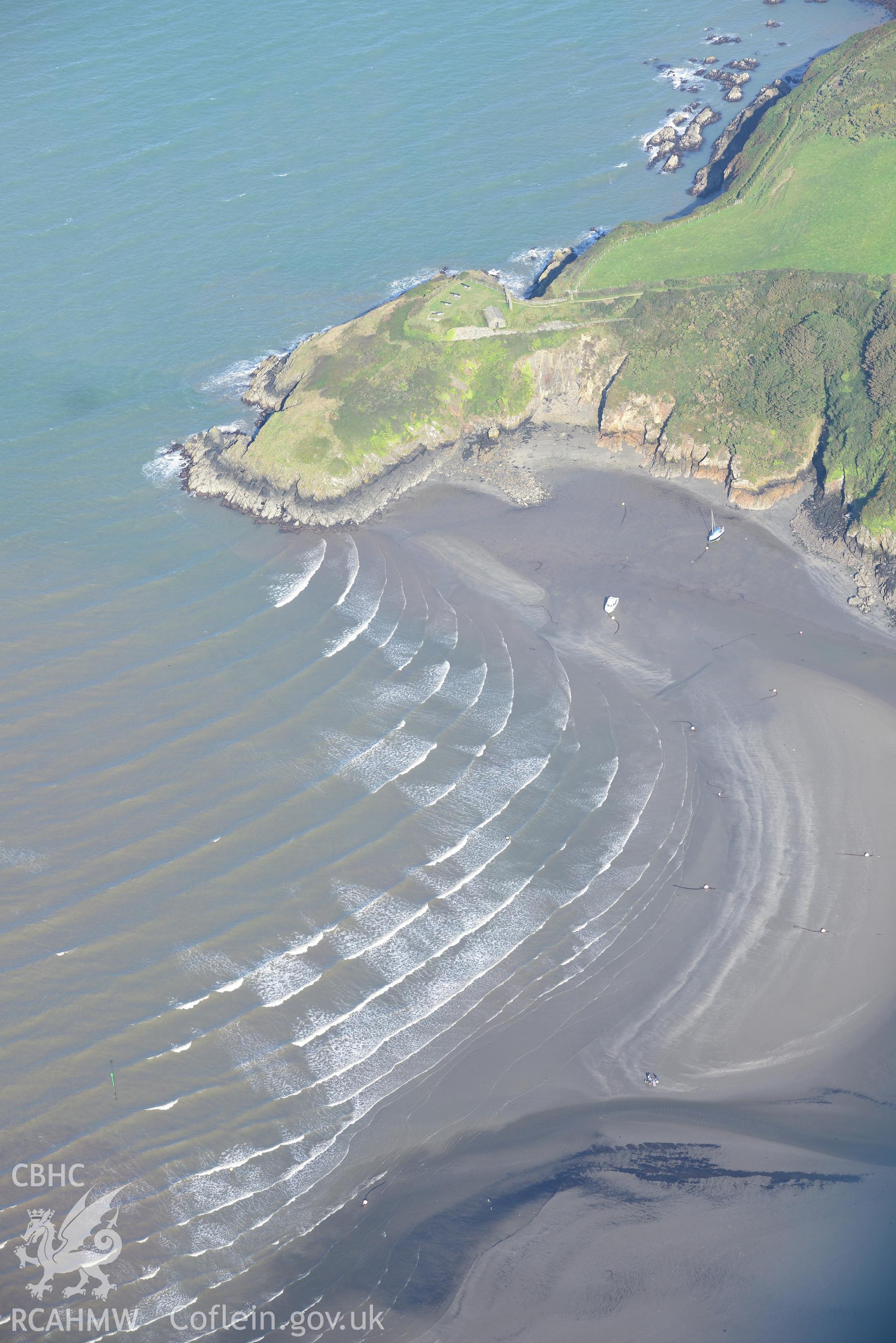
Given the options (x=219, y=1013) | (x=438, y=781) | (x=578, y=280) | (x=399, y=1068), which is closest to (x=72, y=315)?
(x=578, y=280)

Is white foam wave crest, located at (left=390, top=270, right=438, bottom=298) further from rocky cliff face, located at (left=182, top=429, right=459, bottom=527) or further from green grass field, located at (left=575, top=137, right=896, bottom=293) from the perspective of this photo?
rocky cliff face, located at (left=182, top=429, right=459, bottom=527)

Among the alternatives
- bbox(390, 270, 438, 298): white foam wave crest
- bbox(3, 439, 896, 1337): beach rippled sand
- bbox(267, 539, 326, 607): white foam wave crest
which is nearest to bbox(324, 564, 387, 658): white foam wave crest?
bbox(3, 439, 896, 1337): beach rippled sand

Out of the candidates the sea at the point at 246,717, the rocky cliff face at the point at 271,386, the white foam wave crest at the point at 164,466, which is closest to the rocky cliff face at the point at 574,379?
the sea at the point at 246,717

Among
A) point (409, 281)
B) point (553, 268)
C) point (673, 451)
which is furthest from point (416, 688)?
point (409, 281)

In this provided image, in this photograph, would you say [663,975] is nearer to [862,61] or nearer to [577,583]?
[577,583]

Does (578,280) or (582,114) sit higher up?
(582,114)

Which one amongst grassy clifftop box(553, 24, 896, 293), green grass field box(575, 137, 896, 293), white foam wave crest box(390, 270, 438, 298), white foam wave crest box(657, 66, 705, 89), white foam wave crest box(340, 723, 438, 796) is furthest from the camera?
white foam wave crest box(657, 66, 705, 89)

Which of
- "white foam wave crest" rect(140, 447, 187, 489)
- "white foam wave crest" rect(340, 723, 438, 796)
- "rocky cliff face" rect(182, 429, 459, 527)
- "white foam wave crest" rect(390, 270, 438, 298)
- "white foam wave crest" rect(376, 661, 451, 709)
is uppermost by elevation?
"white foam wave crest" rect(390, 270, 438, 298)
